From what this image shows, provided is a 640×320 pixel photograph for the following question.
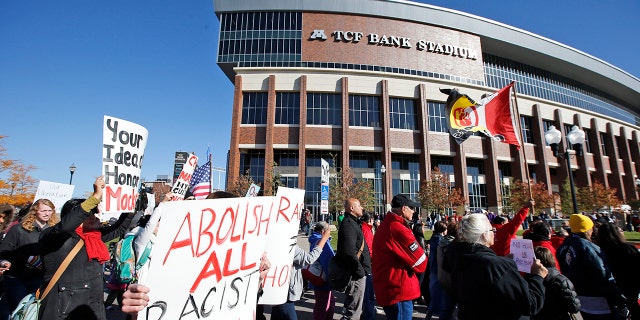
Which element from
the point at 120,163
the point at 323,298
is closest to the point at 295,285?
the point at 323,298

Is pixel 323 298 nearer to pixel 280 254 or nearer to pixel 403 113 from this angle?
pixel 280 254

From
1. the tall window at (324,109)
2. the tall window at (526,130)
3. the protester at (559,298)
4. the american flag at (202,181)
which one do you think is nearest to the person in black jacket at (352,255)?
the protester at (559,298)

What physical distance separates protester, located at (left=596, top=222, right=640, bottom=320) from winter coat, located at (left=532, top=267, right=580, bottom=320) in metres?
1.17

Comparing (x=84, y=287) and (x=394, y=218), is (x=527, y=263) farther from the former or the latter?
(x=84, y=287)

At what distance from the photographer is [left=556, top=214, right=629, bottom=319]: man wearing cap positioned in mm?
3623

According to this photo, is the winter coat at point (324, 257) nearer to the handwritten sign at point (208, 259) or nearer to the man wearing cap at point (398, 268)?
the man wearing cap at point (398, 268)

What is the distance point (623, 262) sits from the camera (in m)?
3.91

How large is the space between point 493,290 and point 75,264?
3.85 m

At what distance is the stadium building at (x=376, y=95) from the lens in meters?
36.1

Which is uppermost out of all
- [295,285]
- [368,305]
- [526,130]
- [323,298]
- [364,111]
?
[364,111]

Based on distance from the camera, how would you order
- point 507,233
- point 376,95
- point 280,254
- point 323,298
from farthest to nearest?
1. point 376,95
2. point 323,298
3. point 507,233
4. point 280,254

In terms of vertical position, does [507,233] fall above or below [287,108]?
below

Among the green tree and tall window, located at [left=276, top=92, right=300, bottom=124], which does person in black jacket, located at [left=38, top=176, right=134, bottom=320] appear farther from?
the green tree

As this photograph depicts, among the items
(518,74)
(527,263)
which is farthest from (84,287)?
(518,74)
